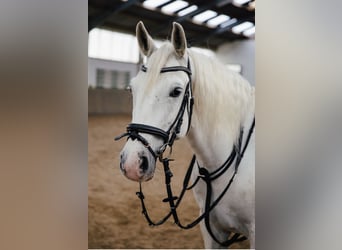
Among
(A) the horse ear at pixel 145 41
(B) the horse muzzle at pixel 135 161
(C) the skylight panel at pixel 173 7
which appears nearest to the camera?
(B) the horse muzzle at pixel 135 161

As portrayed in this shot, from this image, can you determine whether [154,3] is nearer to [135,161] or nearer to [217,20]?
[217,20]

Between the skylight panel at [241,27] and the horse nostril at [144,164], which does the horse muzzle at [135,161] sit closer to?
the horse nostril at [144,164]

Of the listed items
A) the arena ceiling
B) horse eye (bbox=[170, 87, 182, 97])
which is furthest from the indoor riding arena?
horse eye (bbox=[170, 87, 182, 97])

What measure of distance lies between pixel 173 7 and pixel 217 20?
0.16 metres

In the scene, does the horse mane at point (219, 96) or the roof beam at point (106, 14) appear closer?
the horse mane at point (219, 96)

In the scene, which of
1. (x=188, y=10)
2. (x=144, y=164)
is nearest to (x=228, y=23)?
(x=188, y=10)

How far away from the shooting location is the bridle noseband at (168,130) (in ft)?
2.64

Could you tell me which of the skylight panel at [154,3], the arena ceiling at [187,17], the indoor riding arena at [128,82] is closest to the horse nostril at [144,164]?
the indoor riding arena at [128,82]
